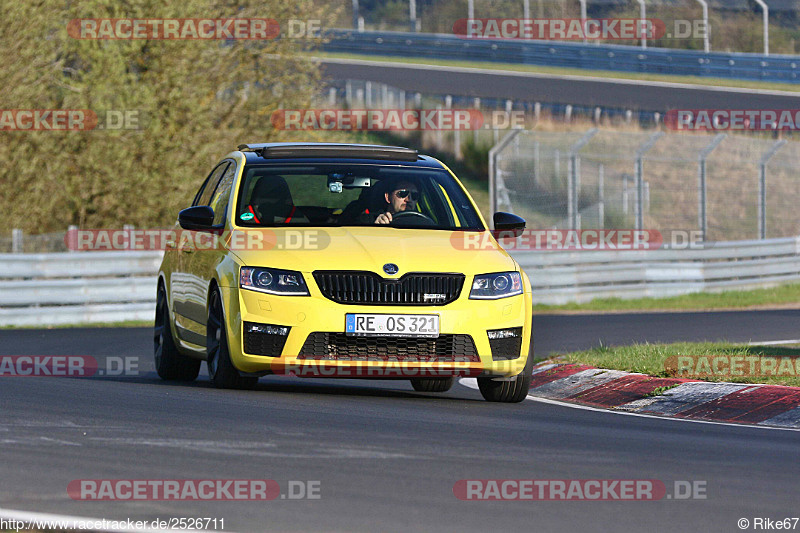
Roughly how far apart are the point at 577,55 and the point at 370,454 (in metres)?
40.5

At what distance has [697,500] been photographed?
234 inches

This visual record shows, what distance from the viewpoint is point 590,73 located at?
150 ft

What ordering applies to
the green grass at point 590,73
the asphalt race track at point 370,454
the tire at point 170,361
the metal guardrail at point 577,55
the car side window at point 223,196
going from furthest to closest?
1. the green grass at point 590,73
2. the metal guardrail at point 577,55
3. the tire at point 170,361
4. the car side window at point 223,196
5. the asphalt race track at point 370,454

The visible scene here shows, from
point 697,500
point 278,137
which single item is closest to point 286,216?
point 697,500

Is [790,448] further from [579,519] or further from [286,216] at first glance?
[286,216]

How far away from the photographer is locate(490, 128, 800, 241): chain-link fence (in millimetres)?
24500
